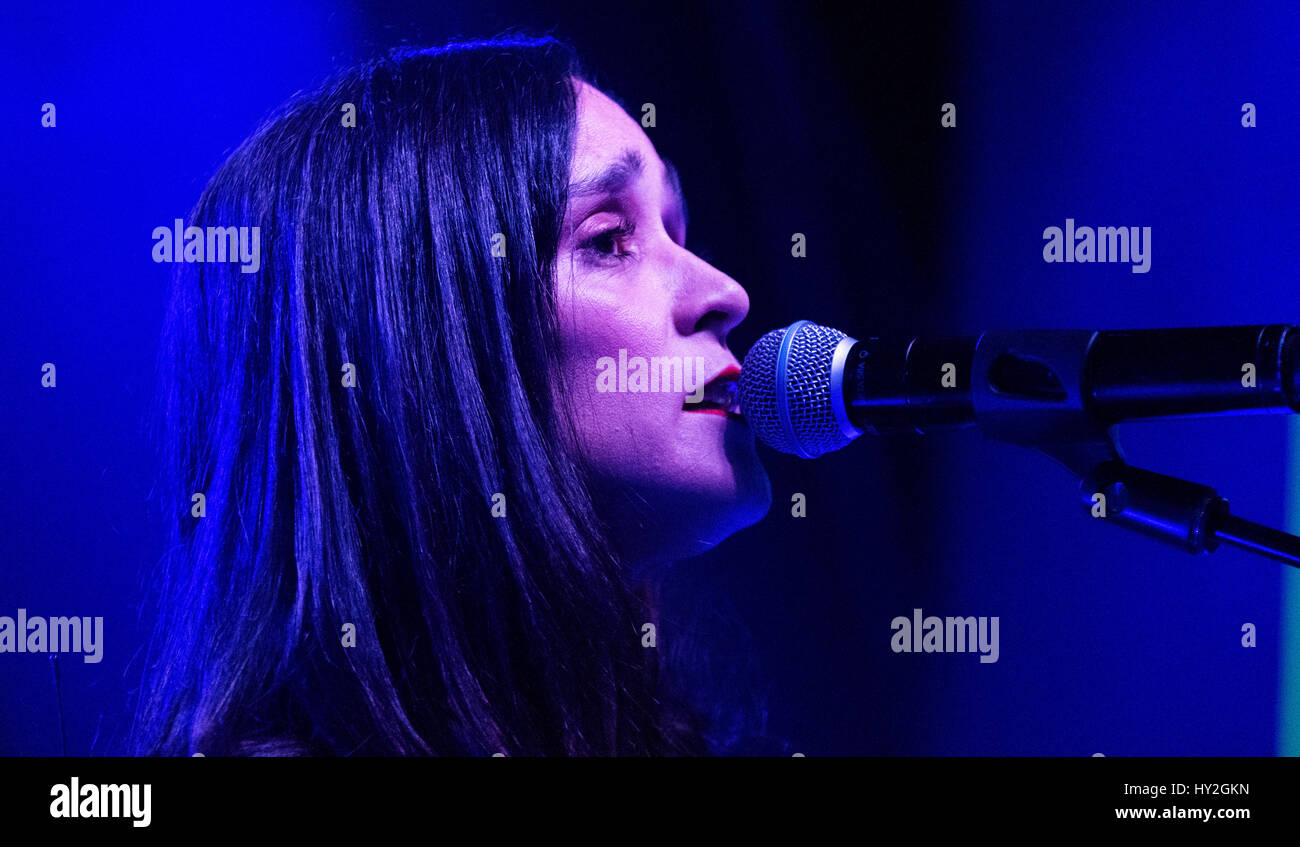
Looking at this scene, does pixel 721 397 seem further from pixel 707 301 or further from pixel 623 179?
pixel 623 179

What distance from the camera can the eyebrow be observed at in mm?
1943

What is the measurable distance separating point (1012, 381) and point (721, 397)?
67 centimetres

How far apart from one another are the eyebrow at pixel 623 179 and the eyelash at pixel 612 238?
7 cm

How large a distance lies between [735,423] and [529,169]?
59 centimetres

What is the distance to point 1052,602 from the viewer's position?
6.61 ft

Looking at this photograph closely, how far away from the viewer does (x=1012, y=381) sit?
1.36 m

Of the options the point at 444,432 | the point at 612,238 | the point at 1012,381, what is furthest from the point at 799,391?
the point at 444,432

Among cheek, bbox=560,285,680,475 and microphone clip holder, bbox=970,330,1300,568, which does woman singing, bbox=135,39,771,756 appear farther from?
microphone clip holder, bbox=970,330,1300,568

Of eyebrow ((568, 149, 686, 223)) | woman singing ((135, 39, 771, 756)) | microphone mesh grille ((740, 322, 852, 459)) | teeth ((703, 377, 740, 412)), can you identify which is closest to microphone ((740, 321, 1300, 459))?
microphone mesh grille ((740, 322, 852, 459))

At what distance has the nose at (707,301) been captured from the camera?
1.96 m
